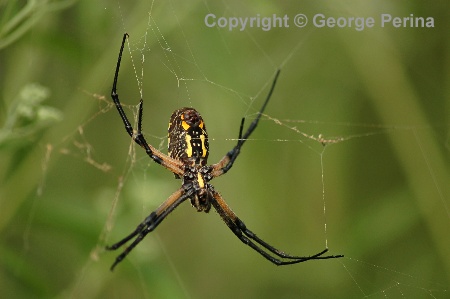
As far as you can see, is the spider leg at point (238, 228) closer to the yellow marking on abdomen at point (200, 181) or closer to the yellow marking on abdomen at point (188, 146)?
the yellow marking on abdomen at point (200, 181)

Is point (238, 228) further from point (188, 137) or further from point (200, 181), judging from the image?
point (188, 137)

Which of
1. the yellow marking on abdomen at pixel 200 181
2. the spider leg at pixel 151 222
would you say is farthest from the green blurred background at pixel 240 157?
the yellow marking on abdomen at pixel 200 181

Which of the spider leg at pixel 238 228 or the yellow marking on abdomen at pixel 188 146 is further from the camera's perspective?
the spider leg at pixel 238 228

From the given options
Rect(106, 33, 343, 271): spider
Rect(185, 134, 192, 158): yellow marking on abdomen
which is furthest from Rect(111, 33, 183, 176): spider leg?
Rect(185, 134, 192, 158): yellow marking on abdomen

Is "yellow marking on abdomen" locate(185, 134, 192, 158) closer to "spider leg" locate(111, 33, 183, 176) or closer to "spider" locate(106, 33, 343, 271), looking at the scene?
"spider" locate(106, 33, 343, 271)

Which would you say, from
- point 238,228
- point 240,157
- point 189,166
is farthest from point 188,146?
point 240,157

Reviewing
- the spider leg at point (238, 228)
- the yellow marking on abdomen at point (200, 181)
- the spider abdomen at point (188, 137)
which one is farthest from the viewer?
the spider leg at point (238, 228)
